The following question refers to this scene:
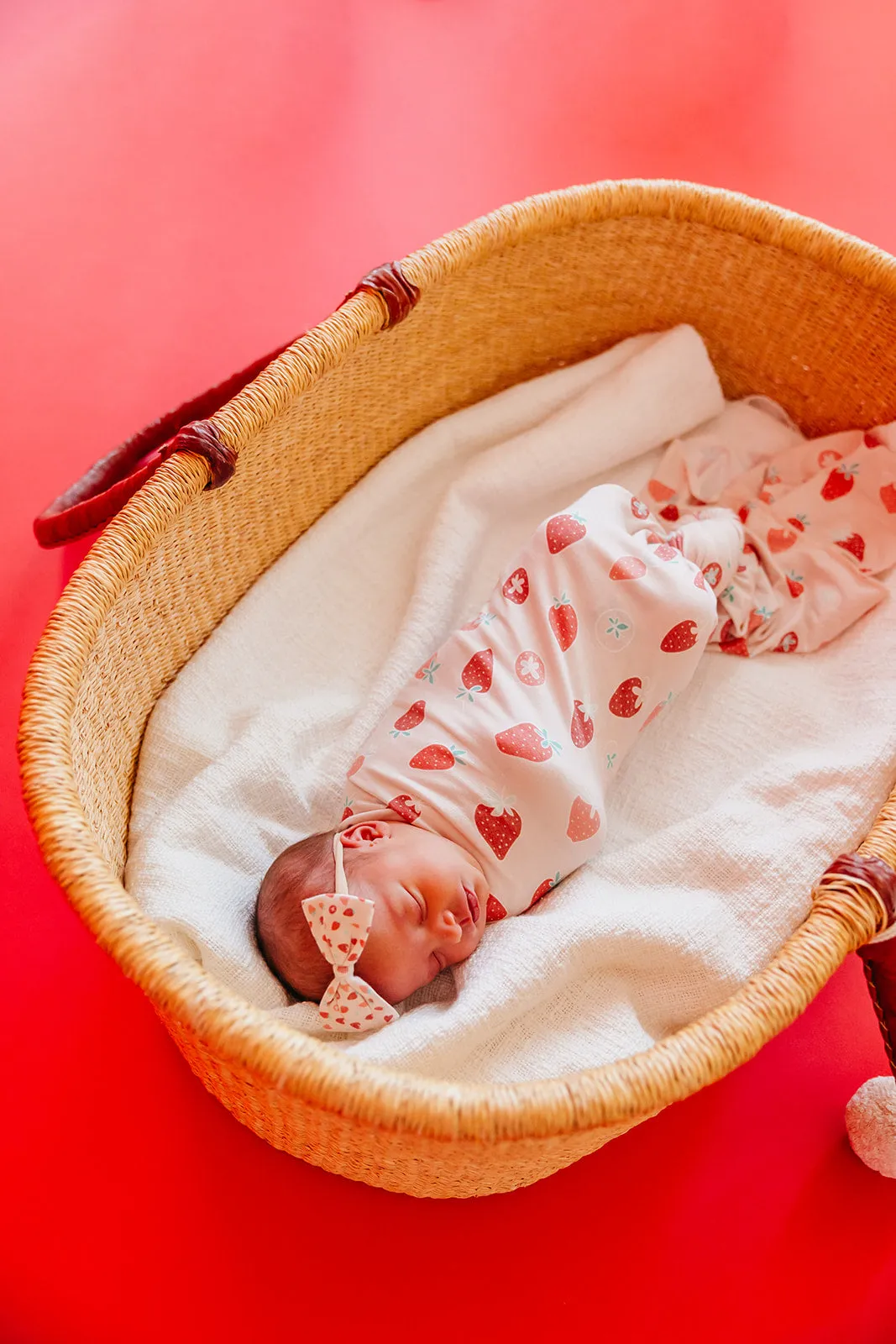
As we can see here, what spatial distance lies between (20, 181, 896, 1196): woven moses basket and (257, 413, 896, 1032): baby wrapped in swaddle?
0.51ft

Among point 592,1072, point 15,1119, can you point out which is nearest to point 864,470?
point 592,1072

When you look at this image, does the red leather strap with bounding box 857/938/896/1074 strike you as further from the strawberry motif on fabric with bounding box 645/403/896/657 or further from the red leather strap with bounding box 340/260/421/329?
the red leather strap with bounding box 340/260/421/329

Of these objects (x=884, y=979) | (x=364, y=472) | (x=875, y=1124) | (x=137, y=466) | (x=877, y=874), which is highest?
(x=137, y=466)

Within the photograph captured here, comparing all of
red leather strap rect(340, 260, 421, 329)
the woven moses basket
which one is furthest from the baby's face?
red leather strap rect(340, 260, 421, 329)

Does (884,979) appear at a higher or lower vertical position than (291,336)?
lower

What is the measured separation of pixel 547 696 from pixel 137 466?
792mm

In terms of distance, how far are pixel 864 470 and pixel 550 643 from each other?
56 centimetres

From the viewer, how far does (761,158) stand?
1996 mm

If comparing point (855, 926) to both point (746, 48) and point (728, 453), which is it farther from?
point (746, 48)

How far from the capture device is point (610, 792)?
133 cm

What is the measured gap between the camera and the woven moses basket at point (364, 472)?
2.68 feet

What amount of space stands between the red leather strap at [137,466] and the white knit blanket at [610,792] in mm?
204

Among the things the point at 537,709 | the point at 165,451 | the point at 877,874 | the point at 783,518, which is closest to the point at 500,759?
the point at 537,709

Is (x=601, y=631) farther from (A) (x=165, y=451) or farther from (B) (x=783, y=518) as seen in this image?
(A) (x=165, y=451)
